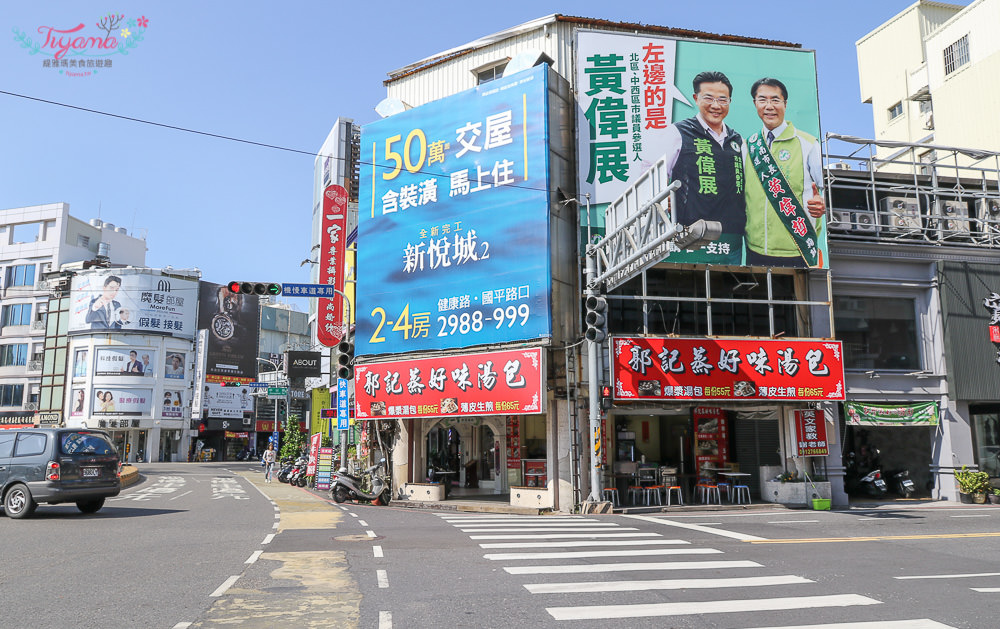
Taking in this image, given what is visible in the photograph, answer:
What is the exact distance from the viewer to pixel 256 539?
494 inches

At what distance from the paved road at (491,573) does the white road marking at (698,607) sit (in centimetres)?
3

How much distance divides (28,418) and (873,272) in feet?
229

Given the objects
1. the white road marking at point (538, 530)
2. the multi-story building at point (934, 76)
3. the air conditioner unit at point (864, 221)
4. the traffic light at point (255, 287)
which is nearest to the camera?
the white road marking at point (538, 530)

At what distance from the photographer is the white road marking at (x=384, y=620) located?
6613mm

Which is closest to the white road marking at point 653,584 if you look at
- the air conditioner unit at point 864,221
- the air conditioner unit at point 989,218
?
the air conditioner unit at point 864,221

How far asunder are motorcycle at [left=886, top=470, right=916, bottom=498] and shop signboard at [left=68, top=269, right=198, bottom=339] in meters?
61.9

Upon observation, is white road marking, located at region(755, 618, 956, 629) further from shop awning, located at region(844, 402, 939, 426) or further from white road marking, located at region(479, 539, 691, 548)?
shop awning, located at region(844, 402, 939, 426)

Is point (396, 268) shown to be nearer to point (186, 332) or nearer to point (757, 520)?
point (757, 520)

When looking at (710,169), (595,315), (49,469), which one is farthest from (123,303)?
(595,315)

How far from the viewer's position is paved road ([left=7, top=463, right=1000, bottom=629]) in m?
7.05

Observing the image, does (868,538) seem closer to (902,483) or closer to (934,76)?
(902,483)

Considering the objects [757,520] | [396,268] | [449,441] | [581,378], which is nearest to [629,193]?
[581,378]

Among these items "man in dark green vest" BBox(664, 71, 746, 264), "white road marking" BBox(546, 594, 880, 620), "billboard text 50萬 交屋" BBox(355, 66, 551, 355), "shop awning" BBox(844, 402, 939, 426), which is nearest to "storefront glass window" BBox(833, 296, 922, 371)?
"shop awning" BBox(844, 402, 939, 426)

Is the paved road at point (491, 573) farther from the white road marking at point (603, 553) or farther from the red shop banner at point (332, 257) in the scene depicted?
the red shop banner at point (332, 257)
